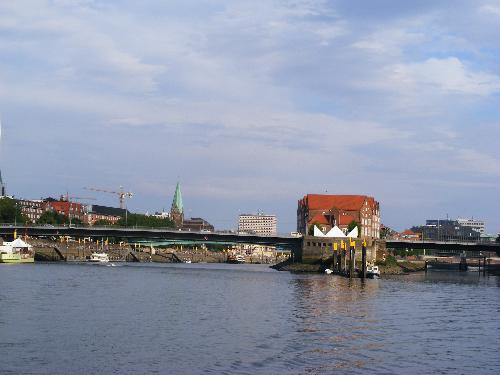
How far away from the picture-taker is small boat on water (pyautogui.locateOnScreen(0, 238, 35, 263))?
526 ft

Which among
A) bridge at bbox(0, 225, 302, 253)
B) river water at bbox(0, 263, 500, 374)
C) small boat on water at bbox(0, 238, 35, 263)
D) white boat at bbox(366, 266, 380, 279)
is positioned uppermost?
bridge at bbox(0, 225, 302, 253)

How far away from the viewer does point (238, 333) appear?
166ft

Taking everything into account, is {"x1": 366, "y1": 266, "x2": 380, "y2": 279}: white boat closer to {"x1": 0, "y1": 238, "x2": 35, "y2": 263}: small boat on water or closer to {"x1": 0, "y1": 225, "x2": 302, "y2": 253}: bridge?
{"x1": 0, "y1": 225, "x2": 302, "y2": 253}: bridge

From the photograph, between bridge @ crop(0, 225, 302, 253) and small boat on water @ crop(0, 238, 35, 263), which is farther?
bridge @ crop(0, 225, 302, 253)

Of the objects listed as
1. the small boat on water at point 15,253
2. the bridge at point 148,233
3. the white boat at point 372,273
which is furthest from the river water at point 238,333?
the small boat on water at point 15,253

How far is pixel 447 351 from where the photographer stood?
151 ft

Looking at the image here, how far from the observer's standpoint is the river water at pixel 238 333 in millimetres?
39594

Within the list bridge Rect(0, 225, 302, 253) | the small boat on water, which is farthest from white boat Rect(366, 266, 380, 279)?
the small boat on water

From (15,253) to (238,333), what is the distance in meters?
124

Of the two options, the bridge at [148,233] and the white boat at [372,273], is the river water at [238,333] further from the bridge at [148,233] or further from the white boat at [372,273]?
the bridge at [148,233]

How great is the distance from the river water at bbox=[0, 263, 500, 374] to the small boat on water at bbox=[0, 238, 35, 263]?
80887mm

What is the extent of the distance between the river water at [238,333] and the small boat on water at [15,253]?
80.9m

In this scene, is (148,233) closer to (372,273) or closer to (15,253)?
(15,253)


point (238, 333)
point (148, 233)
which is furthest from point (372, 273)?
point (238, 333)
